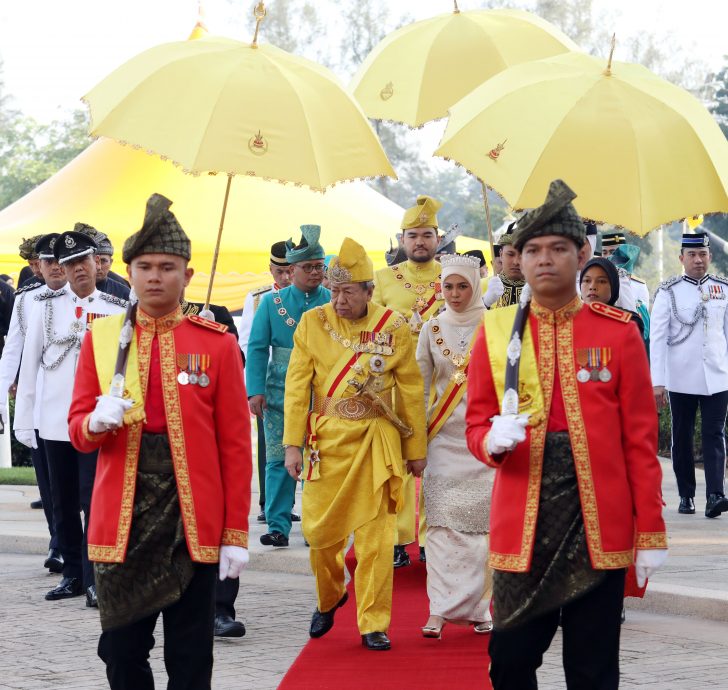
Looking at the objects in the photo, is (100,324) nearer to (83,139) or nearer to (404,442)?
(404,442)

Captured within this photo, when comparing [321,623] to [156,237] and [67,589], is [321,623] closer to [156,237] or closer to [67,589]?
[67,589]

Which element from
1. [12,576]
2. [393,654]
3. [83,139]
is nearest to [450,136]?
[393,654]

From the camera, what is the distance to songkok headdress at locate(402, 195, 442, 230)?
960cm

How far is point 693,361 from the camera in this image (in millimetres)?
12266

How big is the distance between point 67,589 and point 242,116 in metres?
3.35

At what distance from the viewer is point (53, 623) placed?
8328 mm

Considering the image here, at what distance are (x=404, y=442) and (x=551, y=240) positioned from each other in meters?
3.22

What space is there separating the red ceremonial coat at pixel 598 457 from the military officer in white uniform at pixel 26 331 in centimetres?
502

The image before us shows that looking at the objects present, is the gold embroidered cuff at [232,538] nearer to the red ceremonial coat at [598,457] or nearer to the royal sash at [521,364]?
the red ceremonial coat at [598,457]

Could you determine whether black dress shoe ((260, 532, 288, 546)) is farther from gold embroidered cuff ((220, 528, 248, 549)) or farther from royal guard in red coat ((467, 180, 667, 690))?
royal guard in red coat ((467, 180, 667, 690))

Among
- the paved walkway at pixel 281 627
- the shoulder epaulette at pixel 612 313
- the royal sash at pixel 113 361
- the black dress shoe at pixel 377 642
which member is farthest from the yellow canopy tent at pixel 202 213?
the shoulder epaulette at pixel 612 313

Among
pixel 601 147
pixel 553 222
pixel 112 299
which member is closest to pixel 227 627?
pixel 112 299

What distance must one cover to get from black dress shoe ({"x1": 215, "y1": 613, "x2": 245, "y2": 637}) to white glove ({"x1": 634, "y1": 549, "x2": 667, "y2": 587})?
11.7ft

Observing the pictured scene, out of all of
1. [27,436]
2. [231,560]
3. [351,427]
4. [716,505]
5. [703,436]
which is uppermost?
[351,427]
